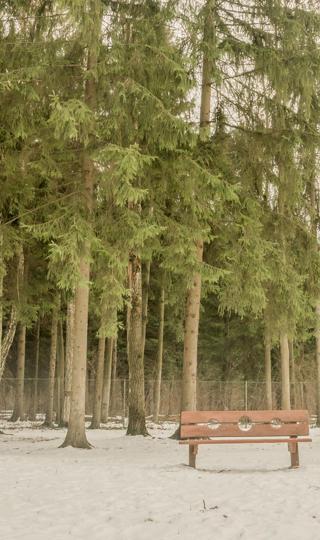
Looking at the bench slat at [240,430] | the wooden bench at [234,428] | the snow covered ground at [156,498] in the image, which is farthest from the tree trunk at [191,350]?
the bench slat at [240,430]

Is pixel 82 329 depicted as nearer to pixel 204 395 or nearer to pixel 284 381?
pixel 284 381

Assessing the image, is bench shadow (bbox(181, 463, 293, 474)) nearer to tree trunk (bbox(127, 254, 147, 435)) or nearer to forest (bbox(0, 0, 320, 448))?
forest (bbox(0, 0, 320, 448))

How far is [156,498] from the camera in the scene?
730 cm

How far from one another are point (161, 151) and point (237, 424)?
19.3ft

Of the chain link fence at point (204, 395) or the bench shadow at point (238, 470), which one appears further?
the chain link fence at point (204, 395)

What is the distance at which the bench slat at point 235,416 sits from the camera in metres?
10.3

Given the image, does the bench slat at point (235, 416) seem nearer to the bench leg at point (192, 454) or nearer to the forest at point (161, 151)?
the bench leg at point (192, 454)

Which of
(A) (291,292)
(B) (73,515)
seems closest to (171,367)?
(A) (291,292)

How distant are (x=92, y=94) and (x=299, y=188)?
17.0 ft

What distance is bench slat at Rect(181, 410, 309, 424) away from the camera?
10.3 meters

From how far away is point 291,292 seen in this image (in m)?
15.6

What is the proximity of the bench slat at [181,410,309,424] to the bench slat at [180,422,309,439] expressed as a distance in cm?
9

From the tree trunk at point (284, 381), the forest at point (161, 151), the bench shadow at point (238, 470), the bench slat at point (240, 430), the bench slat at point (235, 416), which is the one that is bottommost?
the bench shadow at point (238, 470)

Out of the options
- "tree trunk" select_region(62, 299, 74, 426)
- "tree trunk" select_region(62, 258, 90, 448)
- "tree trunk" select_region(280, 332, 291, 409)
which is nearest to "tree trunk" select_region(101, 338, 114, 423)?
"tree trunk" select_region(62, 299, 74, 426)
